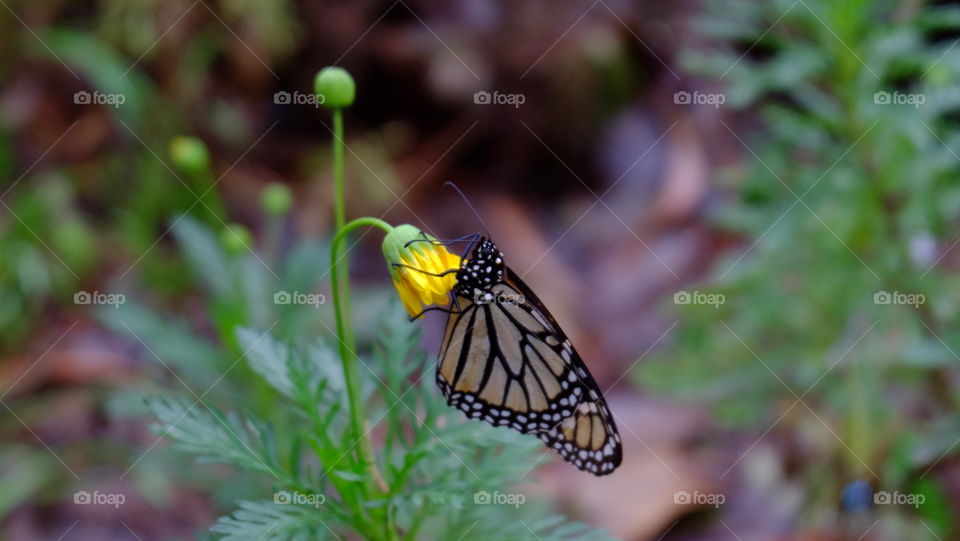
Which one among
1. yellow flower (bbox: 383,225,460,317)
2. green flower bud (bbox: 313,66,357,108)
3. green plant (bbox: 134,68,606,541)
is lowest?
green plant (bbox: 134,68,606,541)

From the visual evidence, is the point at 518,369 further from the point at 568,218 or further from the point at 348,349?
the point at 568,218

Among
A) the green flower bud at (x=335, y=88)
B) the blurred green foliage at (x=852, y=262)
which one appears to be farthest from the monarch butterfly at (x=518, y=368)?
the blurred green foliage at (x=852, y=262)

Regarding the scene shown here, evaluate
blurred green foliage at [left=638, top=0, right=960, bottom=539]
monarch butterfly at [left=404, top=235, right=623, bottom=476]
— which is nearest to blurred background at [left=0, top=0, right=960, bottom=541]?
blurred green foliage at [left=638, top=0, right=960, bottom=539]

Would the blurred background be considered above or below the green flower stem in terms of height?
above

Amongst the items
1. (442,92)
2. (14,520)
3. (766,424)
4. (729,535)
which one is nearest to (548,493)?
(729,535)

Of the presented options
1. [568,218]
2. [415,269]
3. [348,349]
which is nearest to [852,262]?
[415,269]

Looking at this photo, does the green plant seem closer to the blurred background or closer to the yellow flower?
the yellow flower

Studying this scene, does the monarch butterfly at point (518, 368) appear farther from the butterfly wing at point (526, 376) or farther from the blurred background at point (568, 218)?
the blurred background at point (568, 218)
